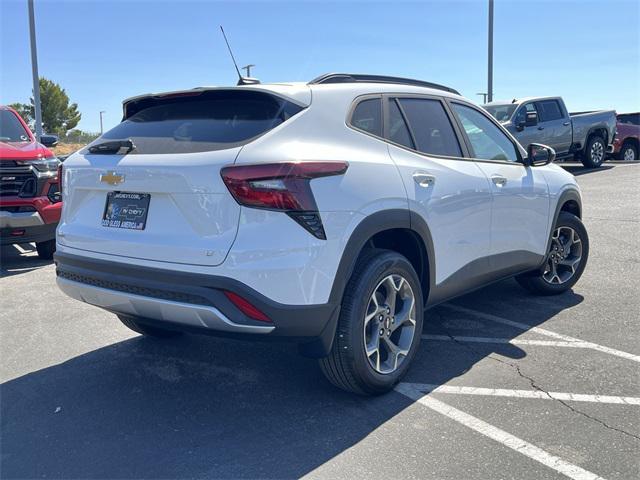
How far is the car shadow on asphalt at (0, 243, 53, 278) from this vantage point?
7649mm

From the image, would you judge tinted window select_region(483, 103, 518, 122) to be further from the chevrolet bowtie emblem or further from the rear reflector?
the rear reflector

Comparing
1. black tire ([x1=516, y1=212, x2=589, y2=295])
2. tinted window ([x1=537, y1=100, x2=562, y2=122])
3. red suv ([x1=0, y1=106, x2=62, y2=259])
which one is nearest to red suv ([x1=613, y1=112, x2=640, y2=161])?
tinted window ([x1=537, y1=100, x2=562, y2=122])

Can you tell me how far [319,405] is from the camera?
369 cm

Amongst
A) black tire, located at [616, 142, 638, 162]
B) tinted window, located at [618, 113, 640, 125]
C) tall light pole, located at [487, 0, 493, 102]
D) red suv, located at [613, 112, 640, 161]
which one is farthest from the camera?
tall light pole, located at [487, 0, 493, 102]

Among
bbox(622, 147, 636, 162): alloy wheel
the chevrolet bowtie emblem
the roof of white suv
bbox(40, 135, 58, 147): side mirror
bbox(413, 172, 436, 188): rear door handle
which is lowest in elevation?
bbox(622, 147, 636, 162): alloy wheel

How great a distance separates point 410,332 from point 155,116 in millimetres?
2076

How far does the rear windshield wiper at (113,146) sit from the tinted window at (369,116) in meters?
1.30

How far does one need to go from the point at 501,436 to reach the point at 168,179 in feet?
7.18

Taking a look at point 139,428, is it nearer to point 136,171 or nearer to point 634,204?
point 136,171

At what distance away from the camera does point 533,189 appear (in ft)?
17.1

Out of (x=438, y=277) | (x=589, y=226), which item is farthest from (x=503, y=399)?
(x=589, y=226)

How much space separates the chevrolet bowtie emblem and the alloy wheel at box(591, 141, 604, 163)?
16707 mm

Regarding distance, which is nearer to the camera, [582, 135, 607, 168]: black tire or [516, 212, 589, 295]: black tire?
[516, 212, 589, 295]: black tire

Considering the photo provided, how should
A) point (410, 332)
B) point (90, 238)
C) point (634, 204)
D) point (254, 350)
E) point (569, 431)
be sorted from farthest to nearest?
point (634, 204), point (254, 350), point (410, 332), point (90, 238), point (569, 431)
